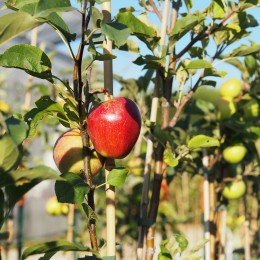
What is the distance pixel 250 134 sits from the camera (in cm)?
134

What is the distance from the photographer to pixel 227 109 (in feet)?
4.69

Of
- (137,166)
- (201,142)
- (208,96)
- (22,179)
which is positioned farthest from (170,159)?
(208,96)

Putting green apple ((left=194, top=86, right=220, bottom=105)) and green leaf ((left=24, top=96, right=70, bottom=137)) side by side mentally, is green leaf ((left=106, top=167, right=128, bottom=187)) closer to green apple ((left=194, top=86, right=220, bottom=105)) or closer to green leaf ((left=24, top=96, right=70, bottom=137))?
green leaf ((left=24, top=96, right=70, bottom=137))

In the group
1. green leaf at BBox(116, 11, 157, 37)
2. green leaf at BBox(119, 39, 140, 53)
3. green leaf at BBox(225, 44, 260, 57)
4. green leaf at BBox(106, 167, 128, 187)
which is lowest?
green leaf at BBox(106, 167, 128, 187)

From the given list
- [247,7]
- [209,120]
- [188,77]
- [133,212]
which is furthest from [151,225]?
[133,212]

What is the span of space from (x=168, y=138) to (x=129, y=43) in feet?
0.58

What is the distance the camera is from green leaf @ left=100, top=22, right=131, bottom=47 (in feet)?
2.02

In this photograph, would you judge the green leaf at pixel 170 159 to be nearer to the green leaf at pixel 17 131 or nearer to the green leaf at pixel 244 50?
the green leaf at pixel 244 50

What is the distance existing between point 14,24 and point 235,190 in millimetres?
875

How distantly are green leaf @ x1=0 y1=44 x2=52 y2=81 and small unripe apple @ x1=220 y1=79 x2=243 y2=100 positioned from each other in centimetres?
80

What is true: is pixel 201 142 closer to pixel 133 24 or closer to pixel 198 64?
pixel 198 64

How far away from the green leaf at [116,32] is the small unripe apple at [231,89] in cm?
82

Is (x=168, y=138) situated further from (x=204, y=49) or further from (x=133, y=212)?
(x=133, y=212)

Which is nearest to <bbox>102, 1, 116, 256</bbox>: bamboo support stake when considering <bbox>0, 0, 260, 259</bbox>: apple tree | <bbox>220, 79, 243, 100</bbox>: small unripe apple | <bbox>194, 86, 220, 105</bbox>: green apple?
<bbox>0, 0, 260, 259</bbox>: apple tree
